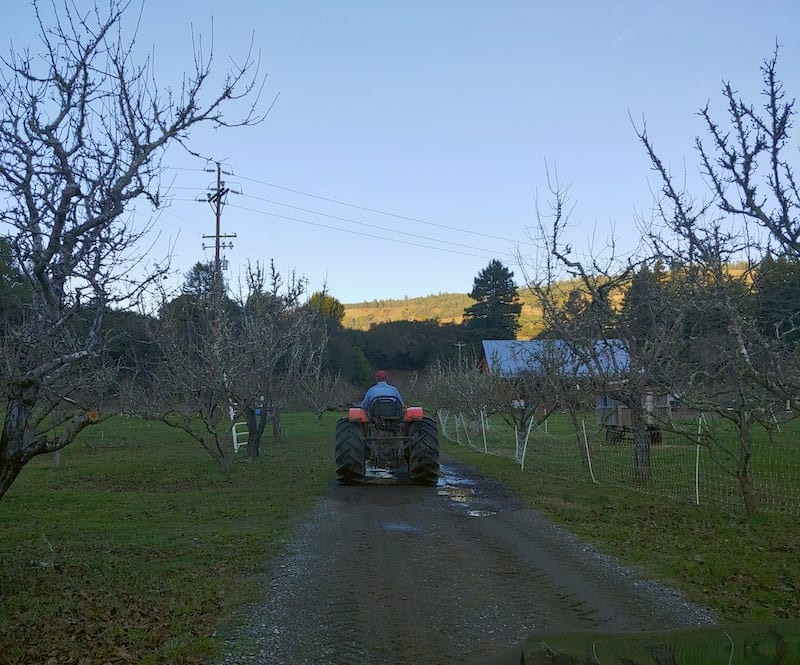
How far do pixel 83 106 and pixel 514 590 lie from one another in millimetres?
5443

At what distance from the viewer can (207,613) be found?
18.2 feet

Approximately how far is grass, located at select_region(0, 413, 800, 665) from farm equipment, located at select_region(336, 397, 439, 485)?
0.83 metres

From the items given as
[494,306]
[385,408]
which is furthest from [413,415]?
[494,306]

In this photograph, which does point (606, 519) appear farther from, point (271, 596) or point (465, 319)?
point (465, 319)

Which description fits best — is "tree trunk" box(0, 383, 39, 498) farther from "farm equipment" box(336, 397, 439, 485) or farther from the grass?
"farm equipment" box(336, 397, 439, 485)

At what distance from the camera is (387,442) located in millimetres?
13961

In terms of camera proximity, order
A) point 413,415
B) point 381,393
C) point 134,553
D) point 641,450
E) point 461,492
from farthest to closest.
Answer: point 381,393 < point 413,415 < point 641,450 < point 461,492 < point 134,553

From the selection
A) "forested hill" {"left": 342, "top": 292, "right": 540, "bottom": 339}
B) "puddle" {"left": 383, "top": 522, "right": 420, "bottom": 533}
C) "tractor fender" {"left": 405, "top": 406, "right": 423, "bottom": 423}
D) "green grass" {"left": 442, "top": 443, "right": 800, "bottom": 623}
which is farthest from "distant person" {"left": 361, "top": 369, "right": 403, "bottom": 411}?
"forested hill" {"left": 342, "top": 292, "right": 540, "bottom": 339}

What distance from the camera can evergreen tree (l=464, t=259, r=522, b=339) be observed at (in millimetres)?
68438

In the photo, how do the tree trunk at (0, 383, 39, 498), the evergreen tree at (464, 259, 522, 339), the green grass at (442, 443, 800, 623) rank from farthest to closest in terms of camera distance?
1. the evergreen tree at (464, 259, 522, 339)
2. the green grass at (442, 443, 800, 623)
3. the tree trunk at (0, 383, 39, 498)

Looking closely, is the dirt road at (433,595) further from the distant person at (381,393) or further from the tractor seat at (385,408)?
the distant person at (381,393)

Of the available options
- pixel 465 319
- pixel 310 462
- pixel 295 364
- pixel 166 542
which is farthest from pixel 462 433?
pixel 465 319

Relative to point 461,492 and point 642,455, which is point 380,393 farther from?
point 642,455

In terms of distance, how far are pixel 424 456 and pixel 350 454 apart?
1.35 m
